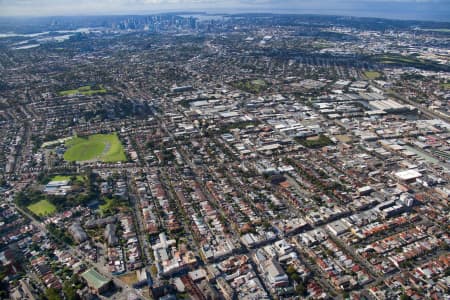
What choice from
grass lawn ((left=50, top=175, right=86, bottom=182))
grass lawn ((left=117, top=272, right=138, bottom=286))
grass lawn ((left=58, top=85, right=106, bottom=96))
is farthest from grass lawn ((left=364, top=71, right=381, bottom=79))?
grass lawn ((left=117, top=272, right=138, bottom=286))

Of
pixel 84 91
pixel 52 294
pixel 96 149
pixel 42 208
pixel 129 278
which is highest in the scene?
pixel 84 91

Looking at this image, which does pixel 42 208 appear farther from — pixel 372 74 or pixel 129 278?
pixel 372 74

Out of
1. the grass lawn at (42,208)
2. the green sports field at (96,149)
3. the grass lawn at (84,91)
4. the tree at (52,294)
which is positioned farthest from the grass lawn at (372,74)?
the tree at (52,294)

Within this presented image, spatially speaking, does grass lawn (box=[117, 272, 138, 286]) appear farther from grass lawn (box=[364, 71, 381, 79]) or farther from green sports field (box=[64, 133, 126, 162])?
grass lawn (box=[364, 71, 381, 79])

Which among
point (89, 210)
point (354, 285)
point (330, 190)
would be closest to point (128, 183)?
point (89, 210)

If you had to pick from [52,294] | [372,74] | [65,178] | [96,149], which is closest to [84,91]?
[96,149]

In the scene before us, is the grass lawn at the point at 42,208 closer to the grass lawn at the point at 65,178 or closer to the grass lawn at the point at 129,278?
the grass lawn at the point at 65,178
